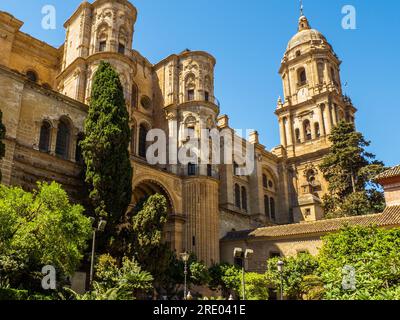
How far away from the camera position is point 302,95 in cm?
4928

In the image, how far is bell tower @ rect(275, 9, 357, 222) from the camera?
4419cm

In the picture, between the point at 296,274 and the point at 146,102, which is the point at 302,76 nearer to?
the point at 146,102

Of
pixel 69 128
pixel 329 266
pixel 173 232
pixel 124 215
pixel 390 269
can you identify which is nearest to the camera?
pixel 390 269

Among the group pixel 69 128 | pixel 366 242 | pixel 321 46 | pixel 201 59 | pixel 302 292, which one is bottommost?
pixel 302 292

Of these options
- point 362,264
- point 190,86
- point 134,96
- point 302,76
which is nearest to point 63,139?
point 134,96

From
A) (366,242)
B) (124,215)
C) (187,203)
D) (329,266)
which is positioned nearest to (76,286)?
(124,215)

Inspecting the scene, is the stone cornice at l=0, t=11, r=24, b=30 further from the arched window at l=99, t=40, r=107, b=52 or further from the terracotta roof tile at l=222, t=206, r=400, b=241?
the terracotta roof tile at l=222, t=206, r=400, b=241

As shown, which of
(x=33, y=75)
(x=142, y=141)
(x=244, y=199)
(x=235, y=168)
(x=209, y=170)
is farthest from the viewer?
(x=235, y=168)

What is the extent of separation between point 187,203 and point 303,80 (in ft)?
100

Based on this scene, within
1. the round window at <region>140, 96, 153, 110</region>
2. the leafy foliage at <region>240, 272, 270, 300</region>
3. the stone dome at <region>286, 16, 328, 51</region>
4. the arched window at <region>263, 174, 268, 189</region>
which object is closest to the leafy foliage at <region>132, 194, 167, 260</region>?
the leafy foliage at <region>240, 272, 270, 300</region>

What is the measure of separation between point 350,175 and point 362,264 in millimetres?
21600

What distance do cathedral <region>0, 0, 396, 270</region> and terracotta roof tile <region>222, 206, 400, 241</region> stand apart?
0.21m

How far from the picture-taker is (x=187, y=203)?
1070 inches

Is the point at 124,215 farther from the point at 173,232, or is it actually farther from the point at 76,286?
the point at 173,232
